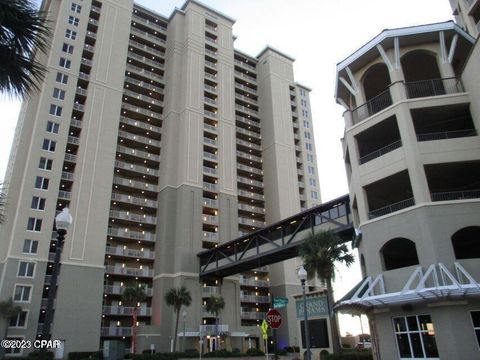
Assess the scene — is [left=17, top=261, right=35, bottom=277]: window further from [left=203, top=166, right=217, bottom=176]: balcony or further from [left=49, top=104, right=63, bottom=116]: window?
[left=203, top=166, right=217, bottom=176]: balcony

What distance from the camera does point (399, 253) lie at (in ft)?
102

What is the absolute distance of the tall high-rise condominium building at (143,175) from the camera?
53.8 meters

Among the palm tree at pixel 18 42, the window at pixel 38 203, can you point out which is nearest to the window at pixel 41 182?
the window at pixel 38 203

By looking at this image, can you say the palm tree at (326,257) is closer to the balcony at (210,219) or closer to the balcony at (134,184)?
the balcony at (210,219)

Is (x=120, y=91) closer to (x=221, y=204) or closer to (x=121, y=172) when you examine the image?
(x=121, y=172)

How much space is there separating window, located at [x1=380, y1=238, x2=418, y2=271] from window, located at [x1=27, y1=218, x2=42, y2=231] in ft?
145

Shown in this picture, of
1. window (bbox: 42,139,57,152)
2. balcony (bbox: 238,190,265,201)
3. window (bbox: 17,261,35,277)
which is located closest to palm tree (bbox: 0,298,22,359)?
window (bbox: 17,261,35,277)

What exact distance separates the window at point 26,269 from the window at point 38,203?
7.43 meters

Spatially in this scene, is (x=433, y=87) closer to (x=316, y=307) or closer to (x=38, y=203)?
(x=316, y=307)

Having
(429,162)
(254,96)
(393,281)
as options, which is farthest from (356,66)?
(254,96)

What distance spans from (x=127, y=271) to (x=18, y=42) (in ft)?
174

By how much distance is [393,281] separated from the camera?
25172mm

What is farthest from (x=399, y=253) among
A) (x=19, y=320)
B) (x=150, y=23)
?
(x=150, y=23)

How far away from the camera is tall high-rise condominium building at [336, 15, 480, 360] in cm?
2192
